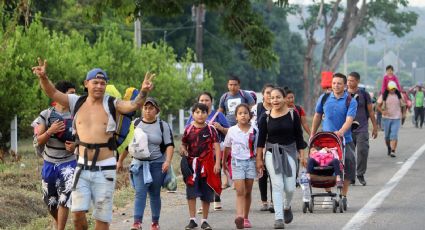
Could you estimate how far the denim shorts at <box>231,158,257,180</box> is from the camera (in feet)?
44.9

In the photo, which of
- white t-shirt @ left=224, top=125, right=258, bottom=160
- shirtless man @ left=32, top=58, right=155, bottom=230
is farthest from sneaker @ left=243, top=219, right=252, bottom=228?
shirtless man @ left=32, top=58, right=155, bottom=230

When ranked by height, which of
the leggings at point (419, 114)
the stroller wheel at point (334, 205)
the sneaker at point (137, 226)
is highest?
the stroller wheel at point (334, 205)

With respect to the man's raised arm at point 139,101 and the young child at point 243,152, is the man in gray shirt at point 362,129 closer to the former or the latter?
the young child at point 243,152

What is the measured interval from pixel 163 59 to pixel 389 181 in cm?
2049

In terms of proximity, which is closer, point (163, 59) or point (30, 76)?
point (30, 76)

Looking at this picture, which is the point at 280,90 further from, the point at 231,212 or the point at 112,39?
the point at 112,39

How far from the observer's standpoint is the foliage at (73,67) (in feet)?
84.1

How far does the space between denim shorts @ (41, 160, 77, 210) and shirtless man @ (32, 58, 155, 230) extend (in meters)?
1.20

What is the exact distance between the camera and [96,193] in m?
10.4

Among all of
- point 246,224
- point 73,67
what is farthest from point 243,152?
point 73,67

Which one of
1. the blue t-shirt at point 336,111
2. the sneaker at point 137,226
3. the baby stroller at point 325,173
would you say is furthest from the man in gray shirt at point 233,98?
the sneaker at point 137,226

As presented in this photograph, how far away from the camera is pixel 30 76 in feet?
86.4

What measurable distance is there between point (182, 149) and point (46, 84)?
148 inches

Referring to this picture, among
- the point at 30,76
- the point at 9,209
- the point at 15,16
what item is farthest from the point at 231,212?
the point at 30,76
